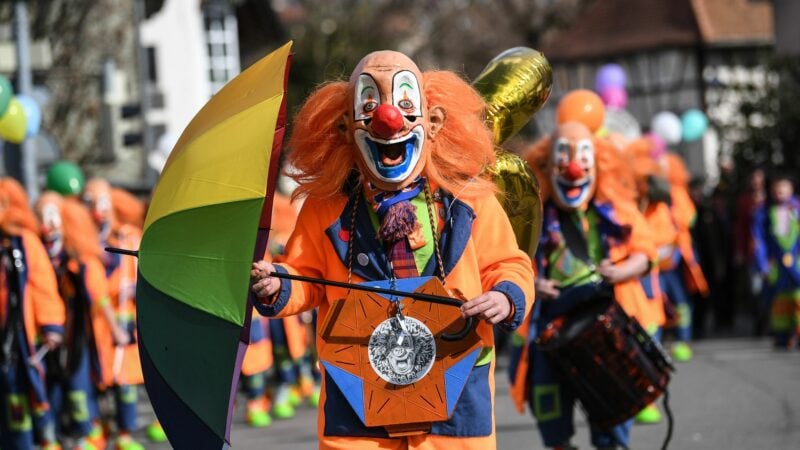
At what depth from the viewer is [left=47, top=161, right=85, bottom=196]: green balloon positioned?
10.7 metres

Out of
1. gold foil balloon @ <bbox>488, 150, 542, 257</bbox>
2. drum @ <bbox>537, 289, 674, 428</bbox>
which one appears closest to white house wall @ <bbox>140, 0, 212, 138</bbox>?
drum @ <bbox>537, 289, 674, 428</bbox>

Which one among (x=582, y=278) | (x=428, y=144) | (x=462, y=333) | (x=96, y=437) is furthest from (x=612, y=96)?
(x=462, y=333)

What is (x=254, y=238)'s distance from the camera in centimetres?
450

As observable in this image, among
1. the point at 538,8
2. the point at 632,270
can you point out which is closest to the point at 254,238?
the point at 632,270

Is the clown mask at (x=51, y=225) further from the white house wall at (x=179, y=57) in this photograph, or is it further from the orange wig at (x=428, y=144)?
the white house wall at (x=179, y=57)

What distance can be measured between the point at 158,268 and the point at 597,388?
3.23 m

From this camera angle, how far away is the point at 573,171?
777cm

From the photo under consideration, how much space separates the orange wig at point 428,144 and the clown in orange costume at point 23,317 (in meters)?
3.84

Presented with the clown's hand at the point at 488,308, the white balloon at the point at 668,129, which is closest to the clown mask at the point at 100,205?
the clown's hand at the point at 488,308

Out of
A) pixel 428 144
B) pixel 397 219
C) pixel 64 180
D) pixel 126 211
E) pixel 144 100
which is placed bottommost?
pixel 397 219

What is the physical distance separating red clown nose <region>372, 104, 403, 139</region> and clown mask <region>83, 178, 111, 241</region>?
562 centimetres

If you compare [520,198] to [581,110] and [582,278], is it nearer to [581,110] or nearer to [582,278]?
[582,278]

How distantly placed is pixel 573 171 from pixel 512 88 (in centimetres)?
166

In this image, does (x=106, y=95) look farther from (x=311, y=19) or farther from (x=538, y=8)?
(x=538, y=8)
